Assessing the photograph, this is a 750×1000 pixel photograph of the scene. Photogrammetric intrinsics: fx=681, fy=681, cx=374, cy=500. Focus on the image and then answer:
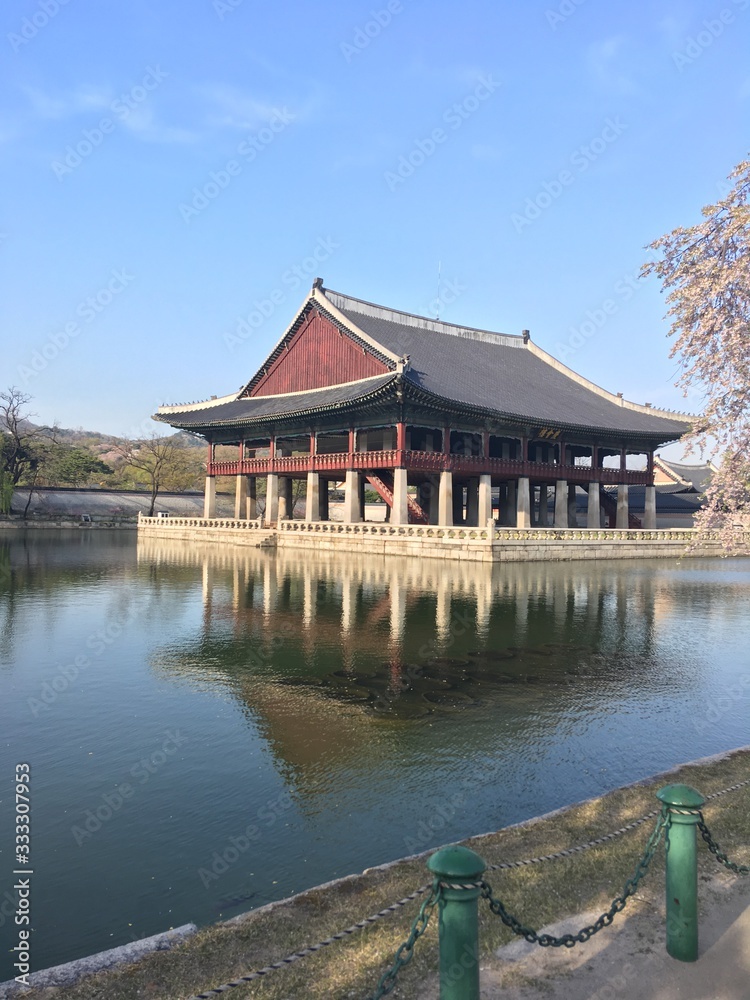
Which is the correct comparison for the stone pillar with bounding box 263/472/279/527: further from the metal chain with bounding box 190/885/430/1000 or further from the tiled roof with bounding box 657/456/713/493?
the metal chain with bounding box 190/885/430/1000

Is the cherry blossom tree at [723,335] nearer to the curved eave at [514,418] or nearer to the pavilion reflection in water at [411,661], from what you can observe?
the pavilion reflection in water at [411,661]

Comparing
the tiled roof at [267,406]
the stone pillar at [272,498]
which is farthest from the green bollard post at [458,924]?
the stone pillar at [272,498]

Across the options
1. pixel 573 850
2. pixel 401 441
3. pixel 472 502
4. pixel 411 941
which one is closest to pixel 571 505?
pixel 472 502

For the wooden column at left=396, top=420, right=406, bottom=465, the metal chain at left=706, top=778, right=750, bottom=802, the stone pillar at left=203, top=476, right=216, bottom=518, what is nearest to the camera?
the metal chain at left=706, top=778, right=750, bottom=802

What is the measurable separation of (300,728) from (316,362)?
4825 centimetres

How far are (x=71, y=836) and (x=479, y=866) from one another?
18.0 feet

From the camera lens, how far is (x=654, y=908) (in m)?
4.91

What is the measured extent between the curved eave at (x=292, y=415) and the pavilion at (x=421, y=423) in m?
0.13

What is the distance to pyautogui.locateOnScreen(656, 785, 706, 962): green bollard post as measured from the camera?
4.30 meters

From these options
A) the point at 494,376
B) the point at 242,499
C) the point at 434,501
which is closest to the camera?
the point at 434,501

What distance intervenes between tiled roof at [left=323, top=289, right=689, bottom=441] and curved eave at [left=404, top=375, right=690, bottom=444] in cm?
14

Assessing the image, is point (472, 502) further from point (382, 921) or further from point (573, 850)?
point (382, 921)

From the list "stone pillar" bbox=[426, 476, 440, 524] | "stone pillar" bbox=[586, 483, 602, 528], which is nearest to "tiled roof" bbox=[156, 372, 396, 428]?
"stone pillar" bbox=[426, 476, 440, 524]

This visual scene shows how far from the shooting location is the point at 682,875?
437 cm
